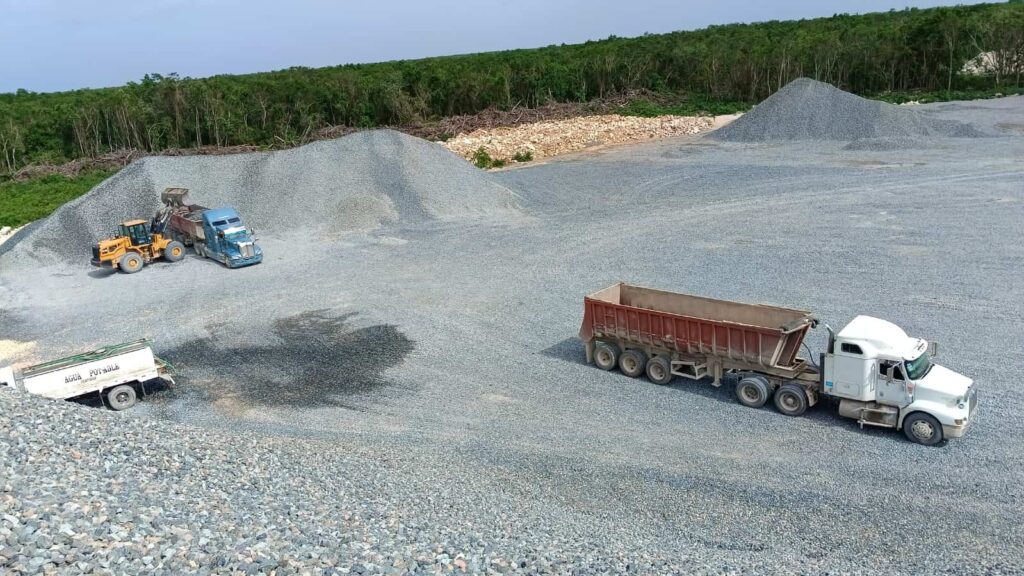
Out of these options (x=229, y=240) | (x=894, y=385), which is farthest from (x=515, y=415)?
(x=229, y=240)

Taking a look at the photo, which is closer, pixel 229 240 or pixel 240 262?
pixel 229 240

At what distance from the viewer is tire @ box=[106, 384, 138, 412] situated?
15.7 metres

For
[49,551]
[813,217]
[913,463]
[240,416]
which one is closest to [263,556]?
[49,551]

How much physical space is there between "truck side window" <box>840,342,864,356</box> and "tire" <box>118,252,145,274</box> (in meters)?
20.8

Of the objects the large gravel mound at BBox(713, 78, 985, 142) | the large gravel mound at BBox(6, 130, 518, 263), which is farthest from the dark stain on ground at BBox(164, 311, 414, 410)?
the large gravel mound at BBox(713, 78, 985, 142)

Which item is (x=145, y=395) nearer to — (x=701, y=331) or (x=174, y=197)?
(x=701, y=331)

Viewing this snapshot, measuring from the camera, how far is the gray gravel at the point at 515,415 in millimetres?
9320

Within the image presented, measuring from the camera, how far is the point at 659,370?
15.5 m

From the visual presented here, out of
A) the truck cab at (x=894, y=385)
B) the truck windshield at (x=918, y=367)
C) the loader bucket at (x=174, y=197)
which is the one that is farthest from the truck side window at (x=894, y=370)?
the loader bucket at (x=174, y=197)

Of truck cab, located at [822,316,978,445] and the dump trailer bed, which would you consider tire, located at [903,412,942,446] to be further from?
the dump trailer bed

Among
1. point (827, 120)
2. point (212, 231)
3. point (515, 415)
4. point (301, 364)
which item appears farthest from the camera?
point (827, 120)

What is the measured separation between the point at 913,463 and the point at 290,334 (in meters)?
13.4

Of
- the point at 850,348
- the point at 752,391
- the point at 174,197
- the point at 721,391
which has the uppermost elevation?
the point at 174,197

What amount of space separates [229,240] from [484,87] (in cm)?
3068
